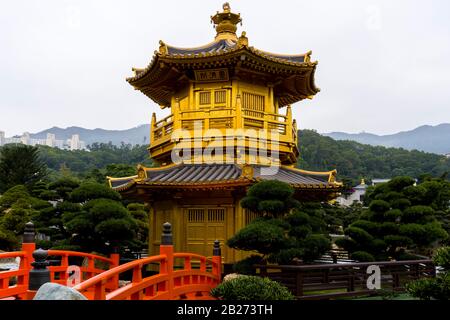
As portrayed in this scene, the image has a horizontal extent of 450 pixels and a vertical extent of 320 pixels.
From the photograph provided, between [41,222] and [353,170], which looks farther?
[353,170]

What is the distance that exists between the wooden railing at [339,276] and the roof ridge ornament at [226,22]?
992 cm

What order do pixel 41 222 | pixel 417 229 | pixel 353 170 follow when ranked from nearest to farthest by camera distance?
pixel 417 229 < pixel 41 222 < pixel 353 170

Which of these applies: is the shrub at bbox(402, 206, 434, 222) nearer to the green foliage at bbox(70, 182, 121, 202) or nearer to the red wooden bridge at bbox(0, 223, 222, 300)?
the red wooden bridge at bbox(0, 223, 222, 300)

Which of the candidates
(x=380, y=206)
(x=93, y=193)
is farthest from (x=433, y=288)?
(x=93, y=193)

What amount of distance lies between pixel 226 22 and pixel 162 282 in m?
12.1

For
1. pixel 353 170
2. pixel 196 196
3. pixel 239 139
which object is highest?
pixel 353 170

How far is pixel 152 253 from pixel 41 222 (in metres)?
5.75

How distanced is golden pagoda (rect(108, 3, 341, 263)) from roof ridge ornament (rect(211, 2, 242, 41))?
0.96m

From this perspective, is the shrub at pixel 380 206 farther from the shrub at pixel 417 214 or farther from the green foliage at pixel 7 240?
the green foliage at pixel 7 240

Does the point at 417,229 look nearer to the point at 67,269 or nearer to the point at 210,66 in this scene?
the point at 210,66

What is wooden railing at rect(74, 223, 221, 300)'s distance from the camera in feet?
23.1

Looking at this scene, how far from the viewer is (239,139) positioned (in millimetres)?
14625
